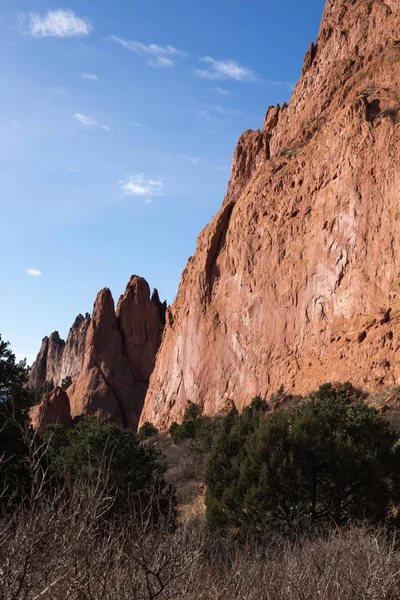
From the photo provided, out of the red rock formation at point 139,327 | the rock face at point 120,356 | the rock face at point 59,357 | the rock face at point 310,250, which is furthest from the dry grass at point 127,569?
the rock face at point 59,357

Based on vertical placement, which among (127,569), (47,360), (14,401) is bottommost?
(127,569)

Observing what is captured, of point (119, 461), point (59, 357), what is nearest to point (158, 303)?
point (59, 357)

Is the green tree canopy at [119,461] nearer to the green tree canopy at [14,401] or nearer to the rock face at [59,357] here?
the green tree canopy at [14,401]

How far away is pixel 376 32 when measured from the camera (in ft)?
153

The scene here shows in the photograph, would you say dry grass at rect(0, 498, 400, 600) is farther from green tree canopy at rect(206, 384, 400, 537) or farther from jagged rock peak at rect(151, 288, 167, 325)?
jagged rock peak at rect(151, 288, 167, 325)

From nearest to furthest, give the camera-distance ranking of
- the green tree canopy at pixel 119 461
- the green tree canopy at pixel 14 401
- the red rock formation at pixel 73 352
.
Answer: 1. the green tree canopy at pixel 14 401
2. the green tree canopy at pixel 119 461
3. the red rock formation at pixel 73 352

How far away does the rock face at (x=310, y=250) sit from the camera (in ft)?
115

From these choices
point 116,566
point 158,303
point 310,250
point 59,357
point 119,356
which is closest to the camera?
point 116,566

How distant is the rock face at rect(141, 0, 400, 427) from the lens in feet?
115

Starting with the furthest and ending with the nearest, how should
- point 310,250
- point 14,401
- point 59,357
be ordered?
1. point 59,357
2. point 310,250
3. point 14,401

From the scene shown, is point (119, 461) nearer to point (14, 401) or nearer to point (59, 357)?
point (14, 401)

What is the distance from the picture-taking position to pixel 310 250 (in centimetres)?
4094

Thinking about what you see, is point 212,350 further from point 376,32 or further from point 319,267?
point 376,32

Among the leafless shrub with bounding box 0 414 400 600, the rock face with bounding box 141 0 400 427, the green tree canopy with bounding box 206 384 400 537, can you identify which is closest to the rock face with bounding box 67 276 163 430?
the rock face with bounding box 141 0 400 427
